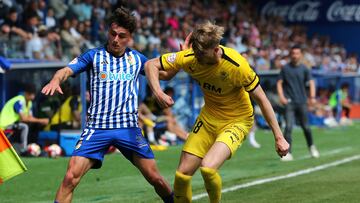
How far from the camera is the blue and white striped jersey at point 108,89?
8914 millimetres

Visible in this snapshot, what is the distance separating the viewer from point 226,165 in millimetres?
16156

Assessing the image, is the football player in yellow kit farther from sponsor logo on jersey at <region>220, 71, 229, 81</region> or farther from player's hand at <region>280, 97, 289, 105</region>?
player's hand at <region>280, 97, 289, 105</region>

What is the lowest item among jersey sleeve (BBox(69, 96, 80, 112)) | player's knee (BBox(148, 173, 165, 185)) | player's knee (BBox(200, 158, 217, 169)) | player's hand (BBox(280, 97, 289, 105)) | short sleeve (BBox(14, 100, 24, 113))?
jersey sleeve (BBox(69, 96, 80, 112))

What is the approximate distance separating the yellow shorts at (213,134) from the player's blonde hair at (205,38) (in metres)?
1.06

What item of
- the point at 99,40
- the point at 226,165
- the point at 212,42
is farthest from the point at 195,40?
the point at 99,40

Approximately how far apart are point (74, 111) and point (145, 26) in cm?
995

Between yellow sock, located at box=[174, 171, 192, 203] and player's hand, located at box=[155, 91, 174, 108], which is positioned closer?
player's hand, located at box=[155, 91, 174, 108]

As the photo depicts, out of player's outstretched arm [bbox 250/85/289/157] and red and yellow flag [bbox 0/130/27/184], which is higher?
player's outstretched arm [bbox 250/85/289/157]

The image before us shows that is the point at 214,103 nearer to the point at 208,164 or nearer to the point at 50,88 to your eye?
the point at 208,164

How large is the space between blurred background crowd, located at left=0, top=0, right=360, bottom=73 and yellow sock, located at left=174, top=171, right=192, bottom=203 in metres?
3.40

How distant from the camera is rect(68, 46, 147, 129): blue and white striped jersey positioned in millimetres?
8914

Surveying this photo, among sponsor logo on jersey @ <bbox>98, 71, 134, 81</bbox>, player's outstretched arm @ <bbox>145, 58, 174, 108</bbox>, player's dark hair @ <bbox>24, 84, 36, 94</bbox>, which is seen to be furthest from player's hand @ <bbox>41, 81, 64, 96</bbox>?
player's dark hair @ <bbox>24, 84, 36, 94</bbox>

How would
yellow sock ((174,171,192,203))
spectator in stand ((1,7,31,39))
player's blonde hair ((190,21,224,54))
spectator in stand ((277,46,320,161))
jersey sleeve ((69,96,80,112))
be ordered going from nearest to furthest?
player's blonde hair ((190,21,224,54)) < yellow sock ((174,171,192,203)) < spectator in stand ((277,46,320,161)) < jersey sleeve ((69,96,80,112)) < spectator in stand ((1,7,31,39))

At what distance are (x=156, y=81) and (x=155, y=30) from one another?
19995mm
